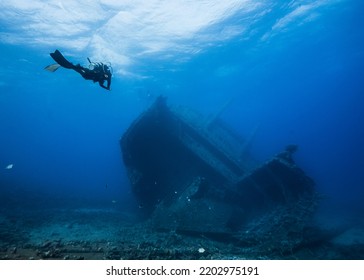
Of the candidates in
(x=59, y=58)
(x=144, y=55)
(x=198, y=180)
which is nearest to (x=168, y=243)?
(x=198, y=180)

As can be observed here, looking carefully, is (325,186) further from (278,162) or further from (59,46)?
(59,46)

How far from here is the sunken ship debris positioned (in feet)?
28.5

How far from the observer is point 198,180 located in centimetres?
934

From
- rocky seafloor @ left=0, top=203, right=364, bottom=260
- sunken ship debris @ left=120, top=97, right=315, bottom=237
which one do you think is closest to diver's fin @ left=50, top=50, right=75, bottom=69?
rocky seafloor @ left=0, top=203, right=364, bottom=260

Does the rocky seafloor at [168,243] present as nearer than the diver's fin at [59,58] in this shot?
No

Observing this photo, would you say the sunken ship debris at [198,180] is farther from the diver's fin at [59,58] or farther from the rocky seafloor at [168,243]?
the diver's fin at [59,58]

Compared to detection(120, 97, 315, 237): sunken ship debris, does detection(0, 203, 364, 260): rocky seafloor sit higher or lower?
lower

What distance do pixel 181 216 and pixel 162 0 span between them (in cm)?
1623

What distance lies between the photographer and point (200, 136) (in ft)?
39.6

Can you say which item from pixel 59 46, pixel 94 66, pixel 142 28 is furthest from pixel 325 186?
pixel 94 66

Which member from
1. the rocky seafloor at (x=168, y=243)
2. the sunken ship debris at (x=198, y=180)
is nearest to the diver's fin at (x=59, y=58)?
the rocky seafloor at (x=168, y=243)

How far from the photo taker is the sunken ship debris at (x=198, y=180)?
8680 millimetres

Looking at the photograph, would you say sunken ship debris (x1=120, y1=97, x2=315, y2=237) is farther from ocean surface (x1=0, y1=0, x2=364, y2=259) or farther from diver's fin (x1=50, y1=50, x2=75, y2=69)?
diver's fin (x1=50, y1=50, x2=75, y2=69)

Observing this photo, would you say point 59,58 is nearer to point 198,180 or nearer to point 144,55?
point 198,180
